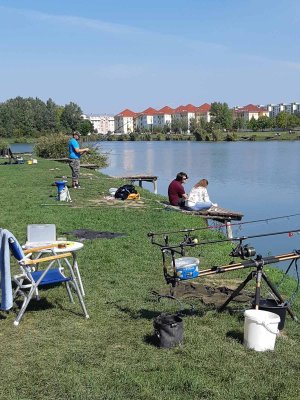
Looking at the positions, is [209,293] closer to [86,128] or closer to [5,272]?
[5,272]

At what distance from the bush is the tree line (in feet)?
173

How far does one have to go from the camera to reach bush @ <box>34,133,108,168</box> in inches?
→ 1185

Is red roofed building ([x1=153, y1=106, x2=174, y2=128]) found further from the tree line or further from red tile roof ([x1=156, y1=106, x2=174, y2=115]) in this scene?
the tree line

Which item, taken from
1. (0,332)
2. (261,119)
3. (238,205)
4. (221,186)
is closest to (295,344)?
(0,332)

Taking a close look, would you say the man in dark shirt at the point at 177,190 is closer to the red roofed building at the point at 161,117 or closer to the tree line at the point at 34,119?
the tree line at the point at 34,119

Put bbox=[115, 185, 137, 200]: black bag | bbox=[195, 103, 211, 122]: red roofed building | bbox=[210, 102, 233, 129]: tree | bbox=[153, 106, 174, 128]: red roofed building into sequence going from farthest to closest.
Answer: bbox=[153, 106, 174, 128]: red roofed building, bbox=[195, 103, 211, 122]: red roofed building, bbox=[210, 102, 233, 129]: tree, bbox=[115, 185, 137, 200]: black bag

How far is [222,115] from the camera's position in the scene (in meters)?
123

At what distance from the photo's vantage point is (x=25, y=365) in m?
3.93

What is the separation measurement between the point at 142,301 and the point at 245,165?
30.1 m

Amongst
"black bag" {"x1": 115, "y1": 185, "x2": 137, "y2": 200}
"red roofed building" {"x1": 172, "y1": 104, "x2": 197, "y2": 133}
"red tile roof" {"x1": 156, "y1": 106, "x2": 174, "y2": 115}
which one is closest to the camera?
"black bag" {"x1": 115, "y1": 185, "x2": 137, "y2": 200}

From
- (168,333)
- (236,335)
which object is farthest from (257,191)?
(168,333)

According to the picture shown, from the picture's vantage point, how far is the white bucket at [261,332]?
4.19 meters

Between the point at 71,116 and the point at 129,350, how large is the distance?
94375 mm

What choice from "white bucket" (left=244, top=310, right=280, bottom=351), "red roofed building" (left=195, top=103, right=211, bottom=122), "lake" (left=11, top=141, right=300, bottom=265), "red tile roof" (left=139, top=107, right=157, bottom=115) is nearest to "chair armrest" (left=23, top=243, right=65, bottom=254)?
"white bucket" (left=244, top=310, right=280, bottom=351)
